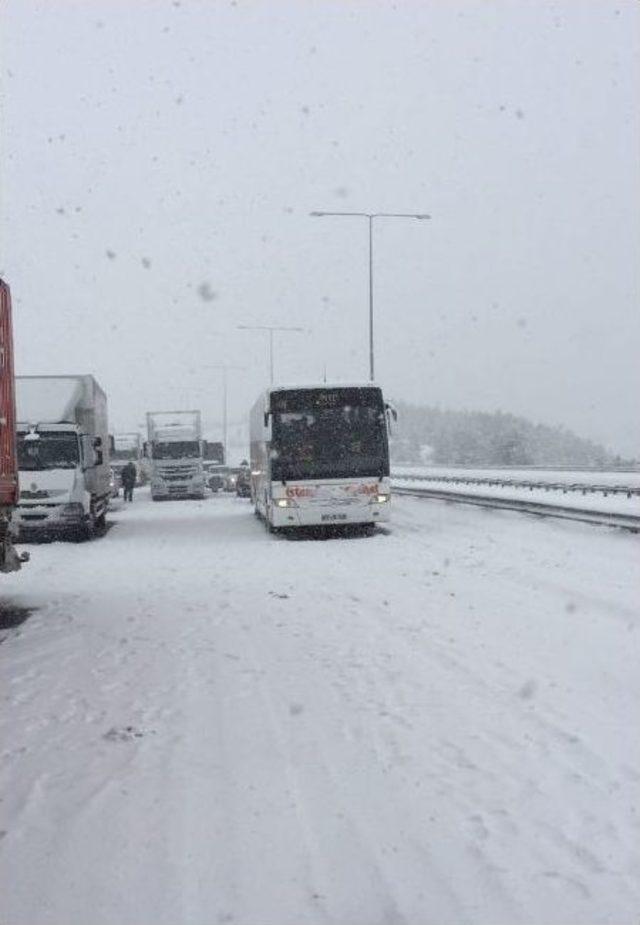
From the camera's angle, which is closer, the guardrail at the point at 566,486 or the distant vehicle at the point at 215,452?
the guardrail at the point at 566,486

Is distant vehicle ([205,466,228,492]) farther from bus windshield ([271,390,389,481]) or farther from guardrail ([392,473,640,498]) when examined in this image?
bus windshield ([271,390,389,481])

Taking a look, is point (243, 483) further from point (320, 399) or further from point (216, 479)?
point (320, 399)

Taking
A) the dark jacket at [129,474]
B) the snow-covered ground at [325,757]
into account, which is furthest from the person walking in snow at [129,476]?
the snow-covered ground at [325,757]

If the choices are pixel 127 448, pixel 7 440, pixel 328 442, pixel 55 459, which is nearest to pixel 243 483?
pixel 127 448

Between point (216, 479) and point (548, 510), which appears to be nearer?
point (548, 510)

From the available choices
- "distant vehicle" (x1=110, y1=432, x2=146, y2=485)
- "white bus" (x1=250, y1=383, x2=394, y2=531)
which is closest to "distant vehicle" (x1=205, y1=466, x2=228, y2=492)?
"distant vehicle" (x1=110, y1=432, x2=146, y2=485)

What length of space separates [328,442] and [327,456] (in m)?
0.28

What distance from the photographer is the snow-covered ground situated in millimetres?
4164

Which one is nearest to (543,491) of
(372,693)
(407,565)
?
(407,565)

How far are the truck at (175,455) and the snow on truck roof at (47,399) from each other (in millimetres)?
18140

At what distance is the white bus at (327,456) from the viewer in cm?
2075

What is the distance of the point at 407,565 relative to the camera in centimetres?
1552

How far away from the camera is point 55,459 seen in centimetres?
2217

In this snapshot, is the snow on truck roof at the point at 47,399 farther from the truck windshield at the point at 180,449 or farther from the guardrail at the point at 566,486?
the truck windshield at the point at 180,449
